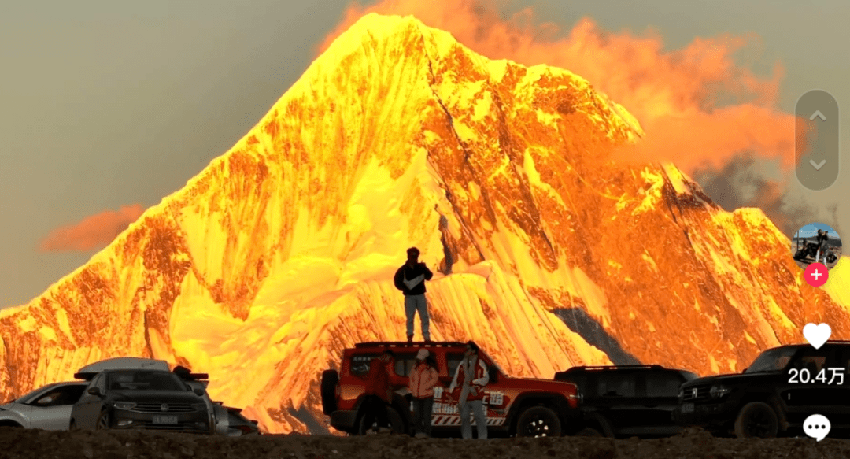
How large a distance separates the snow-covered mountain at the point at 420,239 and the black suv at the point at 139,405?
113 metres

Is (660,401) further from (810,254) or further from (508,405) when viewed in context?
(810,254)

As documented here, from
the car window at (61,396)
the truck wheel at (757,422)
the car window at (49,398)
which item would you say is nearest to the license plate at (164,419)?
the car window at (61,396)

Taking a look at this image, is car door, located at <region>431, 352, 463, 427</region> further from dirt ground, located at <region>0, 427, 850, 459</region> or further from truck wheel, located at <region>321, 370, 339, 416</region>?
dirt ground, located at <region>0, 427, 850, 459</region>

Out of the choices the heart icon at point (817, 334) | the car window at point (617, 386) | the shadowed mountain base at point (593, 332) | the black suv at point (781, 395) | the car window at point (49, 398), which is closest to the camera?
the heart icon at point (817, 334)

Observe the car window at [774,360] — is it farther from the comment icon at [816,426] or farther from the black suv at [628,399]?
the black suv at [628,399]

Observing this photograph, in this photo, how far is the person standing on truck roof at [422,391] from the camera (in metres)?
30.7

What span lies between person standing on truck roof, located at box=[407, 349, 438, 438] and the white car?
7.05 meters

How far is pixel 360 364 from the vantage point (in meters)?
34.0

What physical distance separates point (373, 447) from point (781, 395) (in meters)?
7.97

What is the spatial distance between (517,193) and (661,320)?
18.3m

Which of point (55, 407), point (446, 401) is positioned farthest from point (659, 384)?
point (55, 407)

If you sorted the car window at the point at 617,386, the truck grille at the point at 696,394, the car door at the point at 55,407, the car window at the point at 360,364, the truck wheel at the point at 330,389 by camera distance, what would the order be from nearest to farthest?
the truck grille at the point at 696,394
the car window at the point at 360,364
the car door at the point at 55,407
the truck wheel at the point at 330,389
the car window at the point at 617,386

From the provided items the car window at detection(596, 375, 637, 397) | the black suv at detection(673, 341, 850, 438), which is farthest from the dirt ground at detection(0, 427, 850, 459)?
the car window at detection(596, 375, 637, 397)

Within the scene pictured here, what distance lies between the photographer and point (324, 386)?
34.2 m
